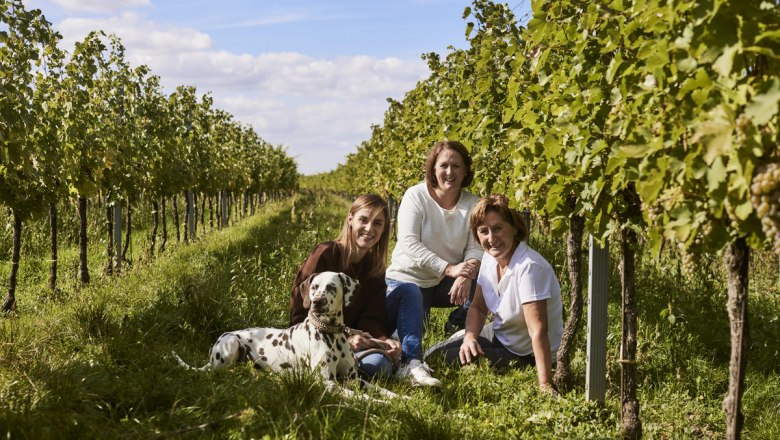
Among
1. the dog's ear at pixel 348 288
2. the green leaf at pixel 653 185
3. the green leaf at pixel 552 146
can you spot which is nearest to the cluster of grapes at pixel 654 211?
the green leaf at pixel 653 185

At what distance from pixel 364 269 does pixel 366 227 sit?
349 mm

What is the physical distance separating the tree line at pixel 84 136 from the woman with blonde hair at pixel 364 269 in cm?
268

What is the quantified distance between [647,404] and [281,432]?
9.23ft

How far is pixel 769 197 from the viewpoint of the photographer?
7.49 feet

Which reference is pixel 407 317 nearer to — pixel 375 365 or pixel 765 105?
pixel 375 365

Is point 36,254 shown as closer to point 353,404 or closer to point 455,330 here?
point 455,330

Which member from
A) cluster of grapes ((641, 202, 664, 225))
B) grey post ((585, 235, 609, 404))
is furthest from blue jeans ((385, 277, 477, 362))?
cluster of grapes ((641, 202, 664, 225))

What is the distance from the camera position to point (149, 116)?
11758 millimetres

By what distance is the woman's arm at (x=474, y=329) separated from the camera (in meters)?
5.10

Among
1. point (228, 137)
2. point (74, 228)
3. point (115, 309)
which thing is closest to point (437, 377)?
point (115, 309)

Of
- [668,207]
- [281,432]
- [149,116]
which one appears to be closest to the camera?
[668,207]

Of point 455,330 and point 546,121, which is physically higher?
point 546,121

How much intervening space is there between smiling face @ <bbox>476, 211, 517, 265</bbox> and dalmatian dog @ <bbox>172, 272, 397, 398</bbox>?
3.45ft

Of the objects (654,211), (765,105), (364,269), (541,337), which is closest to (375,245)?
(364,269)
